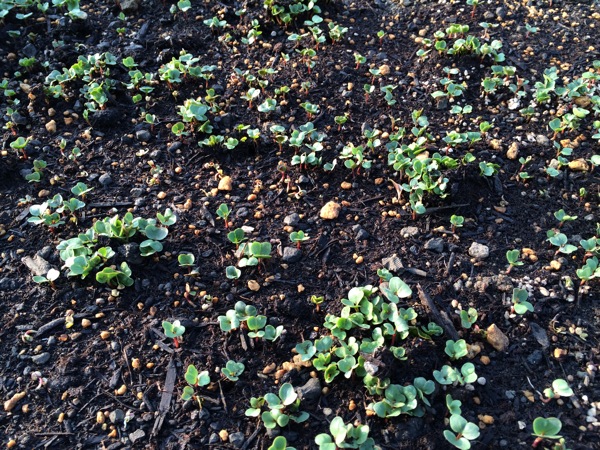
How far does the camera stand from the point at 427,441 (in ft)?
6.80

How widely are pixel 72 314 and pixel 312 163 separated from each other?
4.79ft

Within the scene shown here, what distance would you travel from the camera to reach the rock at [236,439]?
212 cm

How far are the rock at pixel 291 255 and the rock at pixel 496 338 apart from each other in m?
0.94

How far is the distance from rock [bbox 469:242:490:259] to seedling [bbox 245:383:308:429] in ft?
3.77

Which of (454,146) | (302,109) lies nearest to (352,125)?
(302,109)

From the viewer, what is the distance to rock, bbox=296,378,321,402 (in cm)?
222

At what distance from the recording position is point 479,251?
107 inches

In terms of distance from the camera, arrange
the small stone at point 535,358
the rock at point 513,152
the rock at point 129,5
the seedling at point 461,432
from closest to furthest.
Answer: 1. the seedling at point 461,432
2. the small stone at point 535,358
3. the rock at point 513,152
4. the rock at point 129,5

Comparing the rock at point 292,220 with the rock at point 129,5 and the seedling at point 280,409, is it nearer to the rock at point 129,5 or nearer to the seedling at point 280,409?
the seedling at point 280,409

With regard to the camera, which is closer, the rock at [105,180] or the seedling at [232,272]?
the seedling at [232,272]

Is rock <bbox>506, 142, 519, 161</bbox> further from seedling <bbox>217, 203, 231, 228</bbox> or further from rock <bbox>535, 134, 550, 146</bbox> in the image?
seedling <bbox>217, 203, 231, 228</bbox>

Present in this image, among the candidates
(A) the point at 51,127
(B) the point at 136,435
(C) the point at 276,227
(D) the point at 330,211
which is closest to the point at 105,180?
(A) the point at 51,127

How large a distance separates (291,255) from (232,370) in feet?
2.24


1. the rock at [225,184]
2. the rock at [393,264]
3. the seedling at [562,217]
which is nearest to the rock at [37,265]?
the rock at [225,184]
